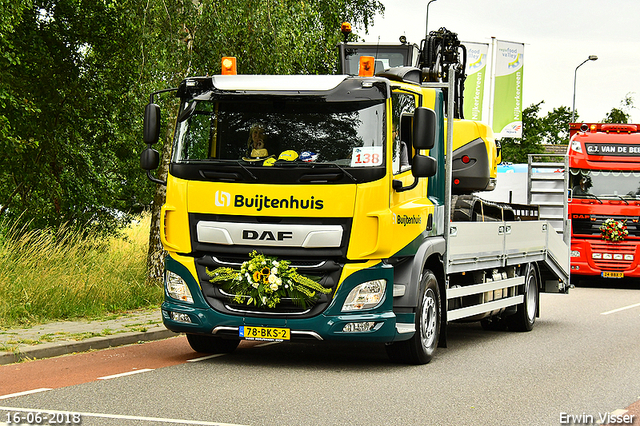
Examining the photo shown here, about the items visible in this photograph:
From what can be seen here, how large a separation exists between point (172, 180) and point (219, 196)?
0.62 m

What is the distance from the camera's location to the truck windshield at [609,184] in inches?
926

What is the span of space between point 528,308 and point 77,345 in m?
6.86

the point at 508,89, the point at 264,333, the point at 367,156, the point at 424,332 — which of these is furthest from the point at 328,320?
the point at 508,89

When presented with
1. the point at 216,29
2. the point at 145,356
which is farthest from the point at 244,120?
the point at 216,29

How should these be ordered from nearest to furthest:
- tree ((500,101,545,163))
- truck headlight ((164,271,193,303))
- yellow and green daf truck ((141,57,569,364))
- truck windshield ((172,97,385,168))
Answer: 1. yellow and green daf truck ((141,57,569,364))
2. truck windshield ((172,97,385,168))
3. truck headlight ((164,271,193,303))
4. tree ((500,101,545,163))

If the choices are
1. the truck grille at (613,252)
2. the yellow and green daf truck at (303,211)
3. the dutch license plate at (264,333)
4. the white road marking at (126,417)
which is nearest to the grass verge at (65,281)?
the yellow and green daf truck at (303,211)

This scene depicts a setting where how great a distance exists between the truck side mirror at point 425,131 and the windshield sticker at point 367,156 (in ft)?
1.26

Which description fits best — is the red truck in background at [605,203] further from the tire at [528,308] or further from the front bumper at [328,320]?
the front bumper at [328,320]

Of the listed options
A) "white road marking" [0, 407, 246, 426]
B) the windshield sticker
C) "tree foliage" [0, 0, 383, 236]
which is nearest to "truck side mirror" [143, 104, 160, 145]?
the windshield sticker

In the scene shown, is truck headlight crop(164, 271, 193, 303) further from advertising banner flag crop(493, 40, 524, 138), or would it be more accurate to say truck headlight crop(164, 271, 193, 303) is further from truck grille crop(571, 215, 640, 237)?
advertising banner flag crop(493, 40, 524, 138)

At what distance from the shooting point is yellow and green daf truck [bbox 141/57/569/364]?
9172mm

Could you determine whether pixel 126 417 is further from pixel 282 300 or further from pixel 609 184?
pixel 609 184

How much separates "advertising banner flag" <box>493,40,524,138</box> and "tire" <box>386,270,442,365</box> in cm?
2427

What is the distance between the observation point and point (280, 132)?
959cm
